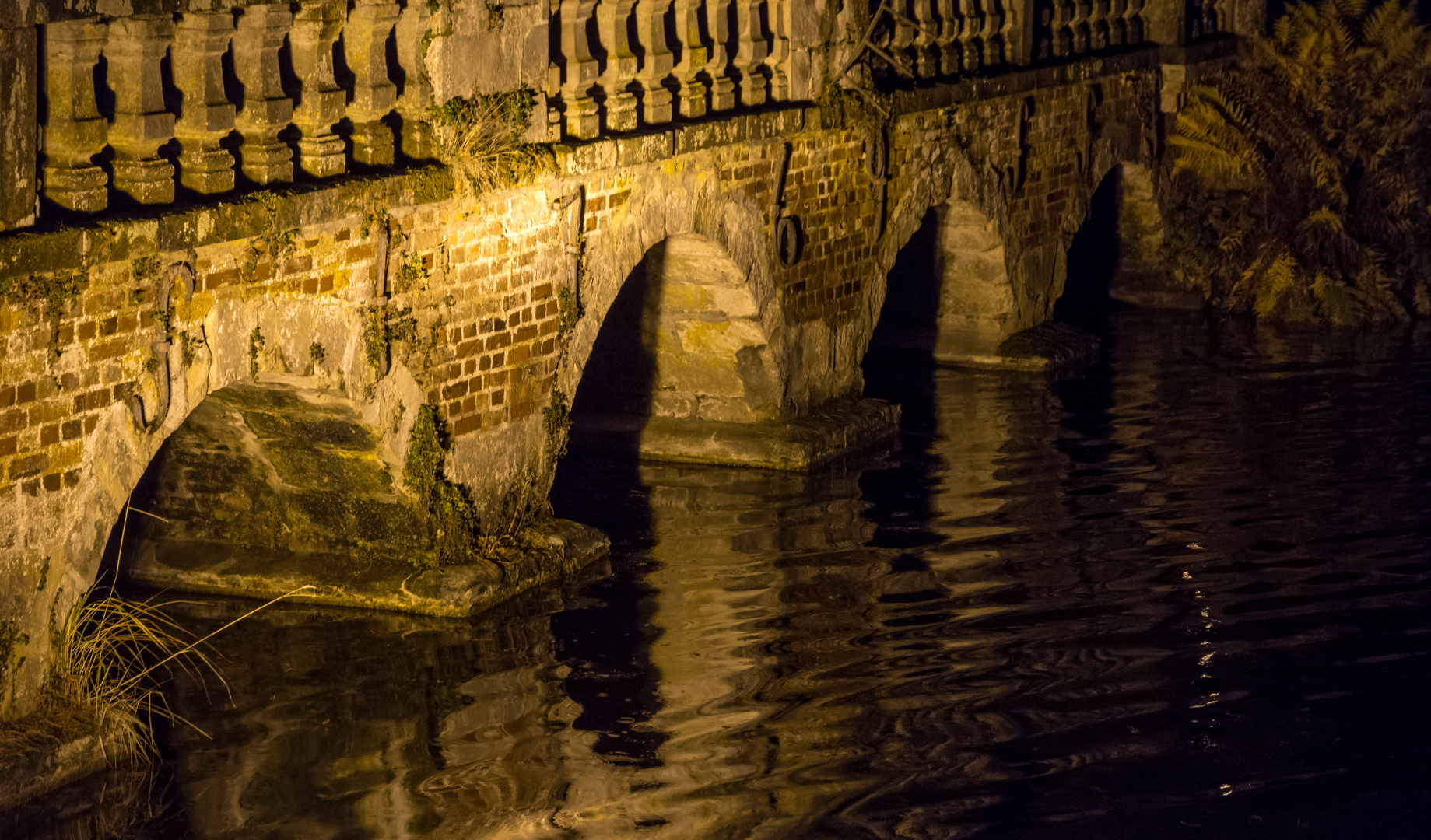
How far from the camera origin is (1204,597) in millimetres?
8203

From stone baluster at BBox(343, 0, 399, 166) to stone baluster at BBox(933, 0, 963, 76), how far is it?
5.16 meters

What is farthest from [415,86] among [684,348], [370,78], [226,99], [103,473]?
[684,348]

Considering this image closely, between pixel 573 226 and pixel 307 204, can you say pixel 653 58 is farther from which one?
pixel 307 204

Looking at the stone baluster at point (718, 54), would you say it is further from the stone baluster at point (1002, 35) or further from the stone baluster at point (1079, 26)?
the stone baluster at point (1079, 26)

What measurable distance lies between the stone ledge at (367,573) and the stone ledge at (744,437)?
1906 mm

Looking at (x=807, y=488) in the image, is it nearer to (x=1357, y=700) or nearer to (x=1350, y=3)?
(x=1357, y=700)

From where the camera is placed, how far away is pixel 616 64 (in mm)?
9047

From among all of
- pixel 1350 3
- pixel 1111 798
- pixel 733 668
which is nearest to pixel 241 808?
pixel 733 668

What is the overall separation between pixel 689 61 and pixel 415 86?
222 cm

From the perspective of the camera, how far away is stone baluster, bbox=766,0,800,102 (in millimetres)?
10375

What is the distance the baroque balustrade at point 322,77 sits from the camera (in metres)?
6.32

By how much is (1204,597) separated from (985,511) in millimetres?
1723

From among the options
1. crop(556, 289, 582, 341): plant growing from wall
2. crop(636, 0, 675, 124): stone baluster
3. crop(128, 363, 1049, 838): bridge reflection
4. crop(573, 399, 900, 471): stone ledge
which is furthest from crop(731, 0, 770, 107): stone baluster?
crop(128, 363, 1049, 838): bridge reflection

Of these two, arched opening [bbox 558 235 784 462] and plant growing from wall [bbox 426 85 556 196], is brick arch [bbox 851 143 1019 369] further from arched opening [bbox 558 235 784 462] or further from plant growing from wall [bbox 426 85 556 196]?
plant growing from wall [bbox 426 85 556 196]
